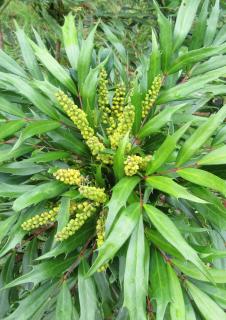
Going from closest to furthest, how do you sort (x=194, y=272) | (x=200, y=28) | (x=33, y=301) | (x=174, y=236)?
1. (x=174, y=236)
2. (x=194, y=272)
3. (x=33, y=301)
4. (x=200, y=28)

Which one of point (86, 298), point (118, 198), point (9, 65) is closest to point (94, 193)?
point (118, 198)

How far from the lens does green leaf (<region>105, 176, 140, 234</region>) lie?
32.8 inches

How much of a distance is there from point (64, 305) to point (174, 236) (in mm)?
325

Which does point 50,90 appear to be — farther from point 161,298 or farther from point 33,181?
point 161,298

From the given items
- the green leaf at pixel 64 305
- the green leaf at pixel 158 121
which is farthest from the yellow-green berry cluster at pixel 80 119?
the green leaf at pixel 64 305

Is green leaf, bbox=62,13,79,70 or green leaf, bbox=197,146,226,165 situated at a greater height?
green leaf, bbox=62,13,79,70

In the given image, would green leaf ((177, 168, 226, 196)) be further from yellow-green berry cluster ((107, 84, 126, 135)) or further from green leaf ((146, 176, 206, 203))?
yellow-green berry cluster ((107, 84, 126, 135))

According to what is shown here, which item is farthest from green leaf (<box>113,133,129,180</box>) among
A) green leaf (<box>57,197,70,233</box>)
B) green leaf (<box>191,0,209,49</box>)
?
green leaf (<box>191,0,209,49</box>)

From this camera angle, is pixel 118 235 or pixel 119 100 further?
pixel 119 100

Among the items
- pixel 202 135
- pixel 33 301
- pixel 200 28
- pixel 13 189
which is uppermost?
pixel 200 28

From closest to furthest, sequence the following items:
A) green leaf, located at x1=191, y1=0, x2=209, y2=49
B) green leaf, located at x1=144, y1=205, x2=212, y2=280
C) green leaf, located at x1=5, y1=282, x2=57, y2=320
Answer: green leaf, located at x1=144, y1=205, x2=212, y2=280 < green leaf, located at x1=5, y1=282, x2=57, y2=320 < green leaf, located at x1=191, y1=0, x2=209, y2=49

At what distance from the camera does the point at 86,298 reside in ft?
3.21

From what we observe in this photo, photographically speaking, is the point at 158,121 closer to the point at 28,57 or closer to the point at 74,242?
the point at 74,242

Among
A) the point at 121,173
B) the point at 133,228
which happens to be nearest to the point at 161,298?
the point at 133,228
